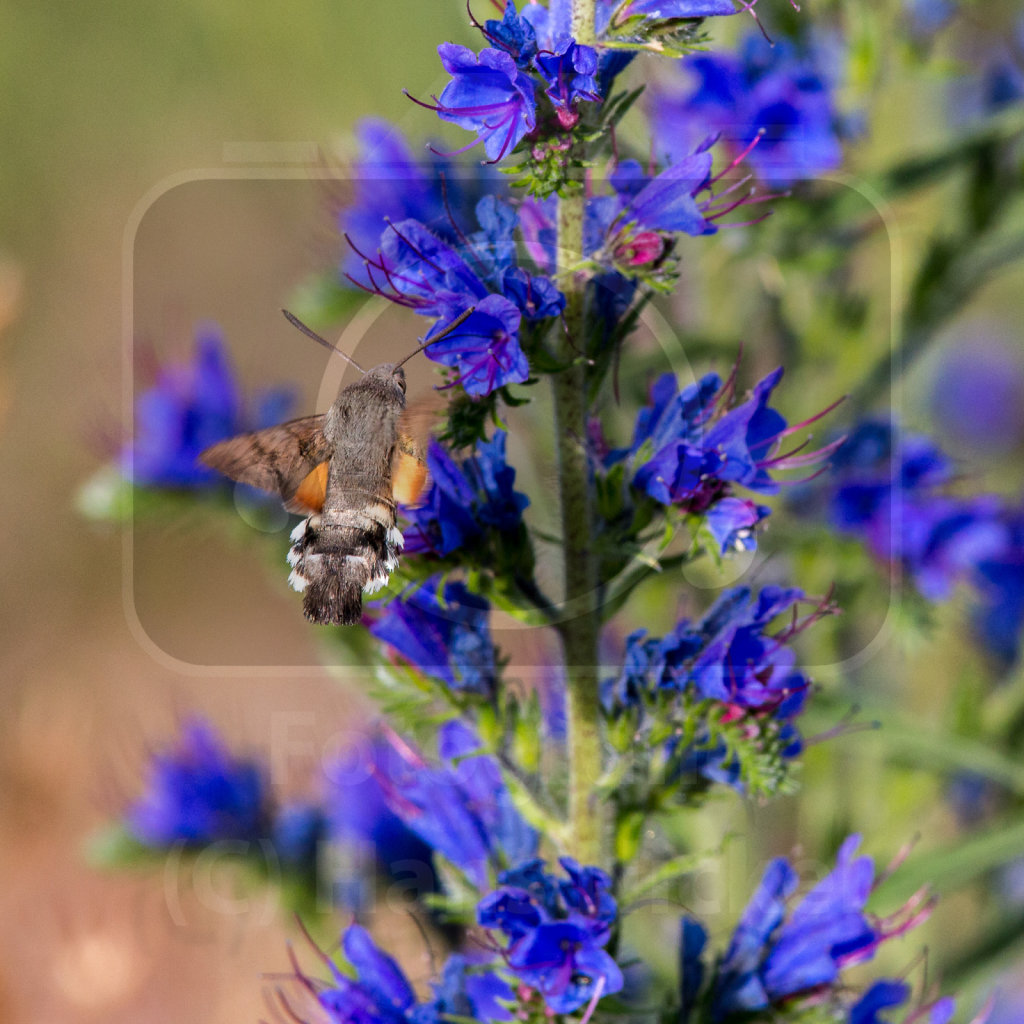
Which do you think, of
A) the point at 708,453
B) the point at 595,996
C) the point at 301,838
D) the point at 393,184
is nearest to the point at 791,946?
the point at 595,996

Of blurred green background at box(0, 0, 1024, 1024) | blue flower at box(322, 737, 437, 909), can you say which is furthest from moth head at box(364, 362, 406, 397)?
blurred green background at box(0, 0, 1024, 1024)

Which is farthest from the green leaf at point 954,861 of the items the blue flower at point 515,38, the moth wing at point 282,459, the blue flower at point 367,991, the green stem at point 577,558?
the blue flower at point 515,38

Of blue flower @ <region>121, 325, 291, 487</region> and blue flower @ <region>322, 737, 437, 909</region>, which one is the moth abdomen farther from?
blue flower @ <region>121, 325, 291, 487</region>

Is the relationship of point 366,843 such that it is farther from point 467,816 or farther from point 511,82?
point 511,82

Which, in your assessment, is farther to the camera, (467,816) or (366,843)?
(366,843)

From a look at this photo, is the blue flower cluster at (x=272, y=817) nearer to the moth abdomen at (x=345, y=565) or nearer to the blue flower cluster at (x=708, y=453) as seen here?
the moth abdomen at (x=345, y=565)

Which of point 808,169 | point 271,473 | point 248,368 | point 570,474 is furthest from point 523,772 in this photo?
point 248,368

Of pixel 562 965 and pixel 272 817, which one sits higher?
pixel 562 965
